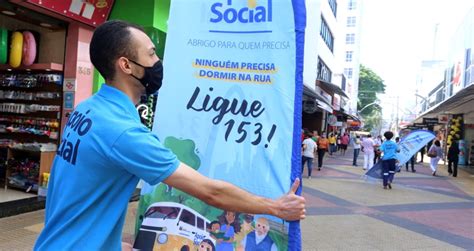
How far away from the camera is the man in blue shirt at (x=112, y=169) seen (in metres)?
1.43

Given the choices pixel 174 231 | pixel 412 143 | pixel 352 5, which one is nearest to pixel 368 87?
pixel 352 5

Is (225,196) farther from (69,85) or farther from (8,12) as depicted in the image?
(69,85)

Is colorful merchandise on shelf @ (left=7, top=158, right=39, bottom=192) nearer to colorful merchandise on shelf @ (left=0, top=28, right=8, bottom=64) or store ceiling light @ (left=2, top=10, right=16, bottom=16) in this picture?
colorful merchandise on shelf @ (left=0, top=28, right=8, bottom=64)

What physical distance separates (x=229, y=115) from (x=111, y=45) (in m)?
0.84

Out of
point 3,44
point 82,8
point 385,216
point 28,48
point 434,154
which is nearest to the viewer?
point 3,44

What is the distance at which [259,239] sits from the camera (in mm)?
2135

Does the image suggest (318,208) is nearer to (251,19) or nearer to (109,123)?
(251,19)

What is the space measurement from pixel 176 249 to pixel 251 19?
4.24ft

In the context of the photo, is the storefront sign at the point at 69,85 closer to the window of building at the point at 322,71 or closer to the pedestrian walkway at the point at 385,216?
the pedestrian walkway at the point at 385,216

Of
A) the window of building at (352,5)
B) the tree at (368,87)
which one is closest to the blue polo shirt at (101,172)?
the window of building at (352,5)

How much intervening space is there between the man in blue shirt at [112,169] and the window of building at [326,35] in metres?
26.6

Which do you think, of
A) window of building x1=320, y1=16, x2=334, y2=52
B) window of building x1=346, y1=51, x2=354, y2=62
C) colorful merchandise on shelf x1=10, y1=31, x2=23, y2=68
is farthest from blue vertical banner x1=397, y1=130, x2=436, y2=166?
window of building x1=346, y1=51, x2=354, y2=62

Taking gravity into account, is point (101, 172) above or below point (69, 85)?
→ below

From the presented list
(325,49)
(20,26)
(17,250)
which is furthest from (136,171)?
(325,49)
